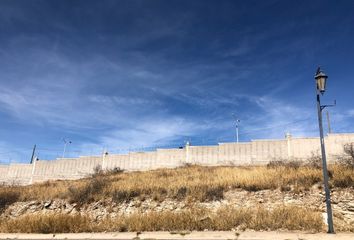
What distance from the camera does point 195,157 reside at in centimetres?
3578

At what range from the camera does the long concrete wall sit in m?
30.8

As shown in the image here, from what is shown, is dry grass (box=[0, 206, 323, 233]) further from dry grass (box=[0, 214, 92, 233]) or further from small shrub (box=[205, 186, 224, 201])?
small shrub (box=[205, 186, 224, 201])

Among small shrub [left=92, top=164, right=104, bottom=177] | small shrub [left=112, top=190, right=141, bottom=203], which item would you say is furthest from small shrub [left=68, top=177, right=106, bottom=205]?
small shrub [left=92, top=164, right=104, bottom=177]

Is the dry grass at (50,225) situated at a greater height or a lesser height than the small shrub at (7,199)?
lesser

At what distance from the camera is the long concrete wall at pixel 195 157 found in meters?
30.8

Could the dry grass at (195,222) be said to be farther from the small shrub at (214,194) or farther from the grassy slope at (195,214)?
the small shrub at (214,194)

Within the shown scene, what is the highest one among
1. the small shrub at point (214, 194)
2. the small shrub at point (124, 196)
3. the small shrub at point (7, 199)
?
the small shrub at point (214, 194)

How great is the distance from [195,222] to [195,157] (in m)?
25.7

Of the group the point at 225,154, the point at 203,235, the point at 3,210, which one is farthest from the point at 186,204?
the point at 225,154

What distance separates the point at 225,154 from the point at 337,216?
2343cm

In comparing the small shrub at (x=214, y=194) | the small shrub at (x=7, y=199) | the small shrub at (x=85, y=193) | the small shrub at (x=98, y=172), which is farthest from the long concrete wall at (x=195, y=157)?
the small shrub at (x=214, y=194)

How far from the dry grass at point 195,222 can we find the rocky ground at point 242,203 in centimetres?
200

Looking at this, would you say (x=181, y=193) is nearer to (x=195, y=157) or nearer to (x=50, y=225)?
(x=50, y=225)

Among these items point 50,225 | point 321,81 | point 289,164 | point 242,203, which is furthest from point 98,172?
Answer: point 321,81
